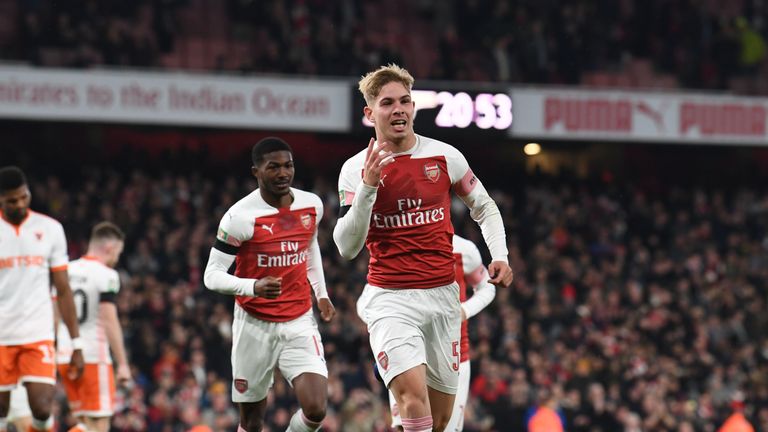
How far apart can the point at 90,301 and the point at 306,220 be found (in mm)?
2698

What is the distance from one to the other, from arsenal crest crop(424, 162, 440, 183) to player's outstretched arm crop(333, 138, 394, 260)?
322 millimetres

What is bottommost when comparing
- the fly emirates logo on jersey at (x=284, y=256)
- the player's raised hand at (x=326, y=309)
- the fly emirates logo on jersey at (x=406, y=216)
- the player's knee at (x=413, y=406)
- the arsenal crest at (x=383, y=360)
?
the player's knee at (x=413, y=406)

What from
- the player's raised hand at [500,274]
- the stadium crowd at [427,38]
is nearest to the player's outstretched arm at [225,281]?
the player's raised hand at [500,274]

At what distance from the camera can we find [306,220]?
340 inches

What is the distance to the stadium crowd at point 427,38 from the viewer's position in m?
21.4

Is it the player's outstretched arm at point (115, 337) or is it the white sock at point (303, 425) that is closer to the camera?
the white sock at point (303, 425)

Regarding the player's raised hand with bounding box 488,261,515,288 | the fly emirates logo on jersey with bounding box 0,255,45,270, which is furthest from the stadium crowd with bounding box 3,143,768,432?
the player's raised hand with bounding box 488,261,515,288

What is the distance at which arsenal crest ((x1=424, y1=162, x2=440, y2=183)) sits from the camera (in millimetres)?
7211

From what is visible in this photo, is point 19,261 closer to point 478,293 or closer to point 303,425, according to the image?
point 303,425

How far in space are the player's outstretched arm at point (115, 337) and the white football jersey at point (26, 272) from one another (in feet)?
4.37

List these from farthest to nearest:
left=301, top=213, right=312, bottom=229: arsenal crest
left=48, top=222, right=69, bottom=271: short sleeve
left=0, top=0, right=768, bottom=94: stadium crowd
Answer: left=0, top=0, right=768, bottom=94: stadium crowd < left=48, top=222, right=69, bottom=271: short sleeve < left=301, top=213, right=312, bottom=229: arsenal crest

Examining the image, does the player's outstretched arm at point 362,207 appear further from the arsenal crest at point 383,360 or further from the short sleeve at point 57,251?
the short sleeve at point 57,251

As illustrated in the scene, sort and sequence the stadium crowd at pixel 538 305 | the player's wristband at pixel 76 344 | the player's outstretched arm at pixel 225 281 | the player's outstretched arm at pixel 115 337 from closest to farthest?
the player's outstretched arm at pixel 225 281 < the player's wristband at pixel 76 344 < the player's outstretched arm at pixel 115 337 < the stadium crowd at pixel 538 305

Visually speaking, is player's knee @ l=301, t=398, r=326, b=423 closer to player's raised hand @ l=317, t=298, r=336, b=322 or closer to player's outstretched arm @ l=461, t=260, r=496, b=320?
player's raised hand @ l=317, t=298, r=336, b=322
